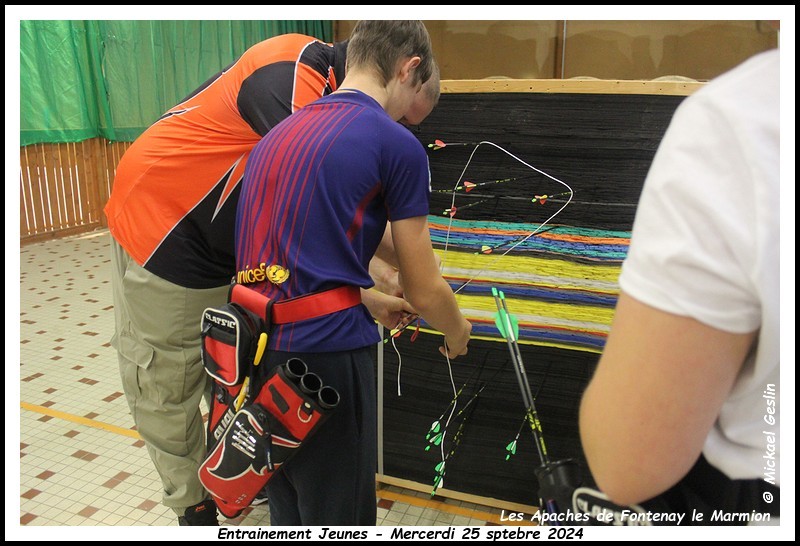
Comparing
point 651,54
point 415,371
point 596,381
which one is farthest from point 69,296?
point 651,54

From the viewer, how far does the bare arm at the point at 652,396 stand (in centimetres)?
45

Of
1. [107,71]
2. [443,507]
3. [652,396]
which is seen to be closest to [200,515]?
[443,507]

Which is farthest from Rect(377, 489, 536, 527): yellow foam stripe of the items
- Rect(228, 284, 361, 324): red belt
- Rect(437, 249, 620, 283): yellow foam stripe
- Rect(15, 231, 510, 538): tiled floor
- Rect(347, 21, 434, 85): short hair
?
Rect(347, 21, 434, 85): short hair

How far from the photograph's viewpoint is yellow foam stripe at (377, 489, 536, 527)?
5.42ft

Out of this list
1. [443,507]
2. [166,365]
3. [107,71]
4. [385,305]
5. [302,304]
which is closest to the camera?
[302,304]

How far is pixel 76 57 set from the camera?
4.91 meters

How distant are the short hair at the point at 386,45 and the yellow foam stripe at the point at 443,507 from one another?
45.4 inches

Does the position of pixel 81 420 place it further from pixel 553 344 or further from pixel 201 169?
pixel 553 344

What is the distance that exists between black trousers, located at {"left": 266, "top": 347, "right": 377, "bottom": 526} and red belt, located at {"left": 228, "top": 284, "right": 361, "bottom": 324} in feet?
0.22

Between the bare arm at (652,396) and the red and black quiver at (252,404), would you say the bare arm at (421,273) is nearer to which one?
the red and black quiver at (252,404)

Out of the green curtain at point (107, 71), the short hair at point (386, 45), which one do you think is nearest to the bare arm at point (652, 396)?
the short hair at point (386, 45)

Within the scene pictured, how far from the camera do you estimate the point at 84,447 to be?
6.68 ft

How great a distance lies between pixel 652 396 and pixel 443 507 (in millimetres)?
1347

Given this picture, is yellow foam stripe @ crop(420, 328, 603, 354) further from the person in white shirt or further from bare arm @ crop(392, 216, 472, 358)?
the person in white shirt
